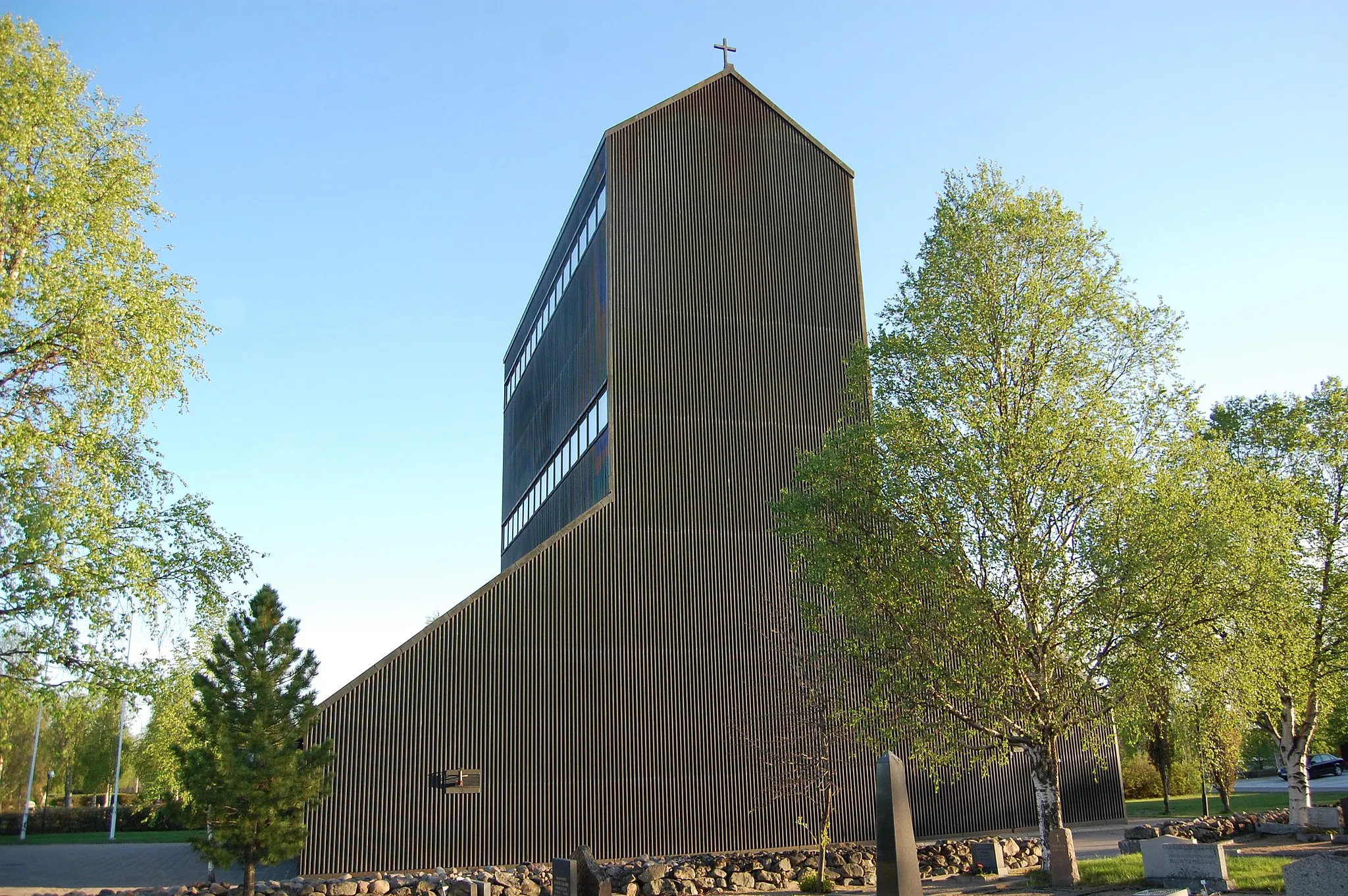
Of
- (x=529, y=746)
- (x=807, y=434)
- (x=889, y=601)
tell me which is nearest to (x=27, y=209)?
(x=529, y=746)

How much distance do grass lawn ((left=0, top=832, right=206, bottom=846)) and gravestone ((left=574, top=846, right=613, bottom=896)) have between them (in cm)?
2972

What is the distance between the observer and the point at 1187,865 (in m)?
16.5

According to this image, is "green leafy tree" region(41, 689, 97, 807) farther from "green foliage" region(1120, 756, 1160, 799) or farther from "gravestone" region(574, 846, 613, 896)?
"green foliage" region(1120, 756, 1160, 799)

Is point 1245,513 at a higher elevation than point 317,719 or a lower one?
higher

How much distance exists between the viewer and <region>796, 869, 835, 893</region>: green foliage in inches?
793

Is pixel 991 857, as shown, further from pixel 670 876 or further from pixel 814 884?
pixel 670 876

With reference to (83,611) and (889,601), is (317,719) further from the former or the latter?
(889,601)

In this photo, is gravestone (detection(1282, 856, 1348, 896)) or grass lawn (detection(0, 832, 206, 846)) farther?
grass lawn (detection(0, 832, 206, 846))

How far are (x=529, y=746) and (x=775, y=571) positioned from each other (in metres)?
8.55

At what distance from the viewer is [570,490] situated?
31.7 metres

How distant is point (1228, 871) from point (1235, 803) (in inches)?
1180

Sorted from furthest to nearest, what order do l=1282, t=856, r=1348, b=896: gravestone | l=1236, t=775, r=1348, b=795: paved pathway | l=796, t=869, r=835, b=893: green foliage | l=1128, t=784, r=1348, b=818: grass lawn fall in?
1. l=1236, t=775, r=1348, b=795: paved pathway
2. l=1128, t=784, r=1348, b=818: grass lawn
3. l=796, t=869, r=835, b=893: green foliage
4. l=1282, t=856, r=1348, b=896: gravestone

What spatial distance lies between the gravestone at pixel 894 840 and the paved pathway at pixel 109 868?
50.3 feet

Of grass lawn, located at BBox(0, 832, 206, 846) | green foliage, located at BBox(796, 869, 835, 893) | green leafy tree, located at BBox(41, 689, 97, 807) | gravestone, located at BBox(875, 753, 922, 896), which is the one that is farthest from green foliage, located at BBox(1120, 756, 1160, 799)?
green leafy tree, located at BBox(41, 689, 97, 807)
